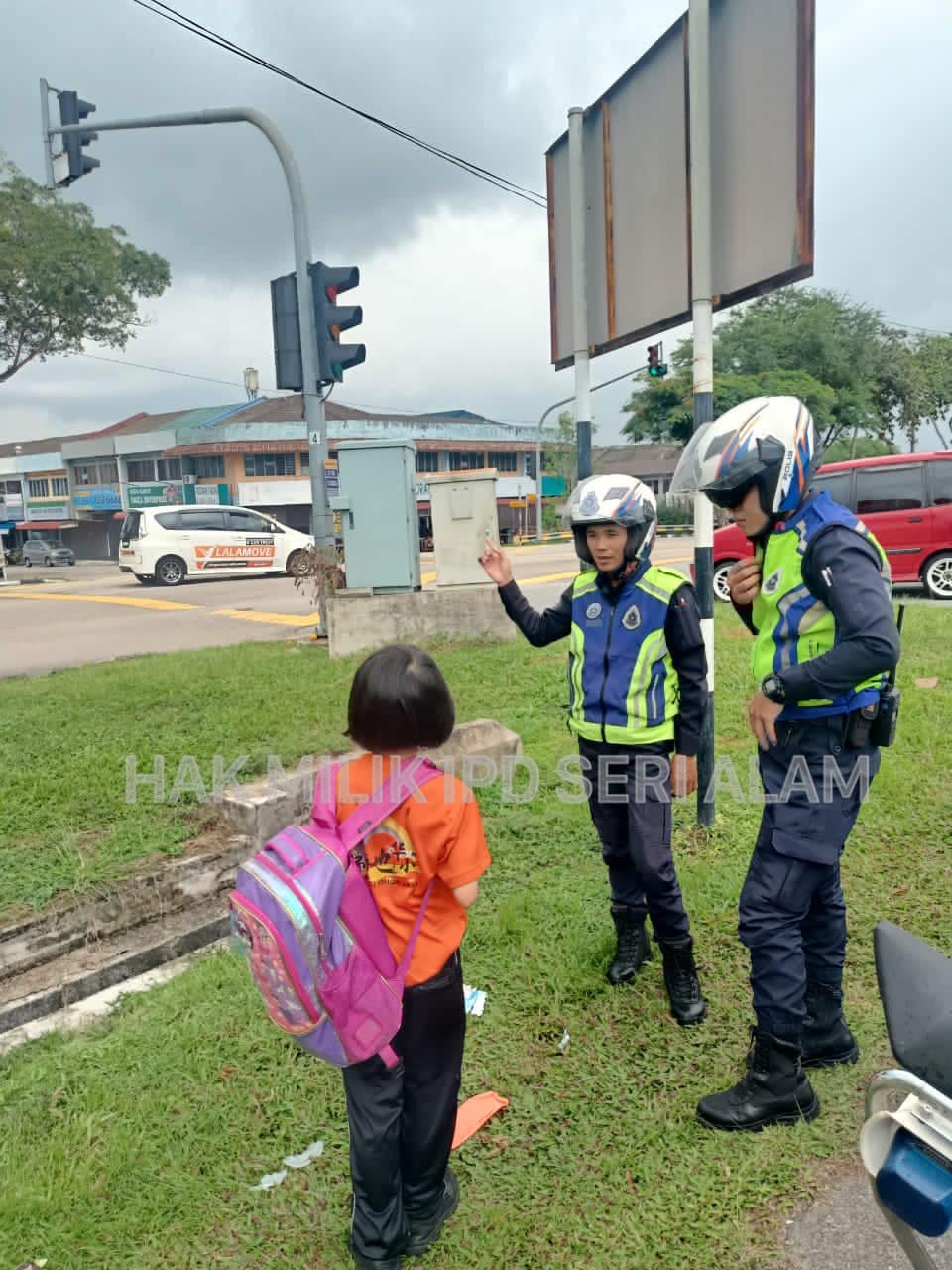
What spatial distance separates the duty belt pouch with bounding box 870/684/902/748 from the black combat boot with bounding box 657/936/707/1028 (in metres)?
0.95

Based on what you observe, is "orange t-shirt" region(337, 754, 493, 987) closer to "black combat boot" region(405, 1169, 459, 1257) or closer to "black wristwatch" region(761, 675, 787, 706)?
"black combat boot" region(405, 1169, 459, 1257)

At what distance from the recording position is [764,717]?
89.9 inches

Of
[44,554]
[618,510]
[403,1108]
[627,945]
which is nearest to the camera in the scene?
[403,1108]

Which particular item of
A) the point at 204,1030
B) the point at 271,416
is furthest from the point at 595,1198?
the point at 271,416

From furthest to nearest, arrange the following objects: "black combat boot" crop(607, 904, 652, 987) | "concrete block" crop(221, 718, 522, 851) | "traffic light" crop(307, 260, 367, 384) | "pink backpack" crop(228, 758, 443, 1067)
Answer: "traffic light" crop(307, 260, 367, 384) < "concrete block" crop(221, 718, 522, 851) < "black combat boot" crop(607, 904, 652, 987) < "pink backpack" crop(228, 758, 443, 1067)

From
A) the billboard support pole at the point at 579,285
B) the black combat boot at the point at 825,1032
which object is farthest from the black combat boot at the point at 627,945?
the billboard support pole at the point at 579,285

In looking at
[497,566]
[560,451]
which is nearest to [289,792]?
[497,566]

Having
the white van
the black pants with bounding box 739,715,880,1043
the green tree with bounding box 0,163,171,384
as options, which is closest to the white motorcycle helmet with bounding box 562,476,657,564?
the black pants with bounding box 739,715,880,1043

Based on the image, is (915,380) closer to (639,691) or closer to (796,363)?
(796,363)

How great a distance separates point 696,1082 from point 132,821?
9.01 feet

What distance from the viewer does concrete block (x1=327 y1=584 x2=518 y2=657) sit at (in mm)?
8172

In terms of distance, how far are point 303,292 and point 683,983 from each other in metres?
6.88

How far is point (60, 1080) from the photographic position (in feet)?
8.25

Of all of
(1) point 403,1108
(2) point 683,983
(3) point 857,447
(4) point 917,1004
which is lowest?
(2) point 683,983
